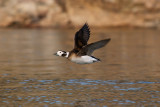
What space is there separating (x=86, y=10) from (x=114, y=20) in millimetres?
2326

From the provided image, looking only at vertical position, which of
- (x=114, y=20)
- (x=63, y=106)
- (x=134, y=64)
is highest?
(x=114, y=20)

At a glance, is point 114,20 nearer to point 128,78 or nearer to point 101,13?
point 101,13

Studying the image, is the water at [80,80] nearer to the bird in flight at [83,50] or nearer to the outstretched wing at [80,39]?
the bird in flight at [83,50]

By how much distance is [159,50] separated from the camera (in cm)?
1895

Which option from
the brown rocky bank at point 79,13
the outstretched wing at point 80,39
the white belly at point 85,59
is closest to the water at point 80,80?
the white belly at point 85,59

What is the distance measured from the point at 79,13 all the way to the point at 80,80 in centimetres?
2315

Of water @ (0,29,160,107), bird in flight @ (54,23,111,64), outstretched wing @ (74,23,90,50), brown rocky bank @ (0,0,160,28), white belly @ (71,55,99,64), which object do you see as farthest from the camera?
brown rocky bank @ (0,0,160,28)

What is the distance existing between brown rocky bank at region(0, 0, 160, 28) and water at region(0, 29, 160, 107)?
13526 millimetres

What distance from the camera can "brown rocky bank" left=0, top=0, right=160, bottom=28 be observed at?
32656 mm

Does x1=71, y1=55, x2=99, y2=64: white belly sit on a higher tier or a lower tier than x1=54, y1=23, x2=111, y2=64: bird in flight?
lower

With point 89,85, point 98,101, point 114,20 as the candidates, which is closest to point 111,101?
point 98,101

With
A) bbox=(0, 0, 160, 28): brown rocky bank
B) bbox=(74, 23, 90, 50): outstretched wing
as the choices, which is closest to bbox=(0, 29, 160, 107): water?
bbox=(74, 23, 90, 50): outstretched wing

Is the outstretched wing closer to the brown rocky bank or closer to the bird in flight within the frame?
the bird in flight

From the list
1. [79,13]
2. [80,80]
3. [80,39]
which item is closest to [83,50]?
[80,39]
